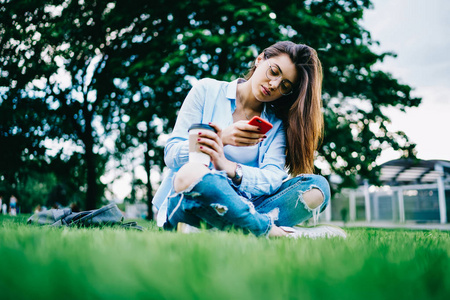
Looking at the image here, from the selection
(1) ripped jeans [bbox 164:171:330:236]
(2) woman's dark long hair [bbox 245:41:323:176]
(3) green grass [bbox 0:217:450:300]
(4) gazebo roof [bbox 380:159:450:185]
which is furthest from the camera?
(4) gazebo roof [bbox 380:159:450:185]

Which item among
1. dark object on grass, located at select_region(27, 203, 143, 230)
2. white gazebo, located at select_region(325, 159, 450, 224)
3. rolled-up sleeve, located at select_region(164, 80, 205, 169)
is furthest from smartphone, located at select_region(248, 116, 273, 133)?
white gazebo, located at select_region(325, 159, 450, 224)

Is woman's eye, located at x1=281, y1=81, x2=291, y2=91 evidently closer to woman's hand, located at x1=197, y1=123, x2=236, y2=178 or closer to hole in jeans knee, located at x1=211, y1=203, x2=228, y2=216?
woman's hand, located at x1=197, y1=123, x2=236, y2=178

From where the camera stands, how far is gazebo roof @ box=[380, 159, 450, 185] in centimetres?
1680

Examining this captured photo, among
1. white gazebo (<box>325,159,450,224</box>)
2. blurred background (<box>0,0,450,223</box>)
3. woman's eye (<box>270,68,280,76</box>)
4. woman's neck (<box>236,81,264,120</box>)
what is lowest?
white gazebo (<box>325,159,450,224</box>)

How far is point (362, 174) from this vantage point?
30.7ft

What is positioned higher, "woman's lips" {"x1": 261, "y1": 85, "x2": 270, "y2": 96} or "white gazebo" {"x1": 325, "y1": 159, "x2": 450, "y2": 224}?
"woman's lips" {"x1": 261, "y1": 85, "x2": 270, "y2": 96}

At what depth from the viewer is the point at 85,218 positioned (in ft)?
10.0

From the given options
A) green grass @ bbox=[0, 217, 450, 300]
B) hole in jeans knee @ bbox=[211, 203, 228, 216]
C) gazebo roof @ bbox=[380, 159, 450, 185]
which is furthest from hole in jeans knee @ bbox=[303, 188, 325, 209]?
gazebo roof @ bbox=[380, 159, 450, 185]

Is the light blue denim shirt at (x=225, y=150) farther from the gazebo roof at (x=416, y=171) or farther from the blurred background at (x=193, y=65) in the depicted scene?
the gazebo roof at (x=416, y=171)

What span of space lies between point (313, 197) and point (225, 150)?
0.80 m

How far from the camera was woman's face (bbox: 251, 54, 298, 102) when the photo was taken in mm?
2959

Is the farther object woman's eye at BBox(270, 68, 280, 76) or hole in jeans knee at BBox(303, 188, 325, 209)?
woman's eye at BBox(270, 68, 280, 76)

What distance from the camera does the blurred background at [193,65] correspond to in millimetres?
7570

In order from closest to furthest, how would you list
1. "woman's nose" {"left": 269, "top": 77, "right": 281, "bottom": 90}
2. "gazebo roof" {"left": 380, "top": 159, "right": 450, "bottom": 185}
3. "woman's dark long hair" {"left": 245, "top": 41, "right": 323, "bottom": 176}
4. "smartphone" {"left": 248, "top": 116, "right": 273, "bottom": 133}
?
"smartphone" {"left": 248, "top": 116, "right": 273, "bottom": 133}
"woman's nose" {"left": 269, "top": 77, "right": 281, "bottom": 90}
"woman's dark long hair" {"left": 245, "top": 41, "right": 323, "bottom": 176}
"gazebo roof" {"left": 380, "top": 159, "right": 450, "bottom": 185}
